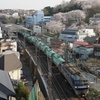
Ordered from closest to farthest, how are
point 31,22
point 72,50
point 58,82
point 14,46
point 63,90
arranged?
point 63,90 < point 58,82 < point 14,46 < point 72,50 < point 31,22

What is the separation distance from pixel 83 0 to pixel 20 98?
144 ft

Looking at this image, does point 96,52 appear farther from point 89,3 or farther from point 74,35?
point 89,3

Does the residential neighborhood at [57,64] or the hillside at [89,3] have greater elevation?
the hillside at [89,3]

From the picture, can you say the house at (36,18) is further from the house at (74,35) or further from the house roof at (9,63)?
the house roof at (9,63)

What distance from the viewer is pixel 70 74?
41.4 feet

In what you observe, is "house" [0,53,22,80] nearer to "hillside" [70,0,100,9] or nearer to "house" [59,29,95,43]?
"house" [59,29,95,43]

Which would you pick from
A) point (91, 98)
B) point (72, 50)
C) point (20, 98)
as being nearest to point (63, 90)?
point (91, 98)

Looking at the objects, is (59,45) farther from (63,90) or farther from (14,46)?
(63,90)

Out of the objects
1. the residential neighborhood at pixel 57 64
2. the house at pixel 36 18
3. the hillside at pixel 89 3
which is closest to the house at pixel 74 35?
the residential neighborhood at pixel 57 64

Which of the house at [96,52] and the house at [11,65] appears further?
the house at [96,52]

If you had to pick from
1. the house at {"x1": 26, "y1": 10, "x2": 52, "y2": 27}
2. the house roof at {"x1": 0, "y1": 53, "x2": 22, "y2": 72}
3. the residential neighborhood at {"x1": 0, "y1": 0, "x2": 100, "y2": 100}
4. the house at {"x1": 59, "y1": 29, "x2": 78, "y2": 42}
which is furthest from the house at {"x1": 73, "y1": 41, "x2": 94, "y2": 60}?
the house at {"x1": 26, "y1": 10, "x2": 52, "y2": 27}

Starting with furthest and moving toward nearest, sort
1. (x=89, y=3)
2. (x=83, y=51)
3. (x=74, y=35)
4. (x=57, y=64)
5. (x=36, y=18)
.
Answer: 1. (x=36, y=18)
2. (x=89, y=3)
3. (x=74, y=35)
4. (x=83, y=51)
5. (x=57, y=64)

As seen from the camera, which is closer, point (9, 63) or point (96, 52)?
point (9, 63)

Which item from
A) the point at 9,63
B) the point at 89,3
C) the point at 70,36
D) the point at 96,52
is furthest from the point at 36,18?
the point at 9,63
